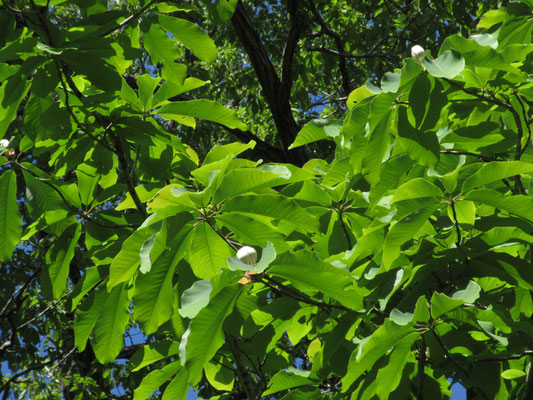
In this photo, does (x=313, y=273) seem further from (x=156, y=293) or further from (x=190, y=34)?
(x=190, y=34)

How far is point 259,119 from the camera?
6762 mm

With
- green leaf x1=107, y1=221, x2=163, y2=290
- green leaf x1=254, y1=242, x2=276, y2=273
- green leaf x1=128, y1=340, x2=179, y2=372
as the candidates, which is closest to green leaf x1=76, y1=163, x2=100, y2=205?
green leaf x1=128, y1=340, x2=179, y2=372

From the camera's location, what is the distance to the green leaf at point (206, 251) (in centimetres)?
154

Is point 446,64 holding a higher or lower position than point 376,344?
higher

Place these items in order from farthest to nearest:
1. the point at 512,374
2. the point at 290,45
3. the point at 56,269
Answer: the point at 290,45
the point at 56,269
the point at 512,374

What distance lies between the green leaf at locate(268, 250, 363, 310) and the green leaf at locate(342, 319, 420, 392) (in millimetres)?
112

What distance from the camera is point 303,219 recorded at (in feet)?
5.13

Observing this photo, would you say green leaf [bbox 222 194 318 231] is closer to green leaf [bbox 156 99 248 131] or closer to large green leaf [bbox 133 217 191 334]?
large green leaf [bbox 133 217 191 334]

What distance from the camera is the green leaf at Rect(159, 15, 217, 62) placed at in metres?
2.00

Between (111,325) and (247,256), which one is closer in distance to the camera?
(247,256)

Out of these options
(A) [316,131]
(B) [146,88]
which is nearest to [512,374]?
(A) [316,131]

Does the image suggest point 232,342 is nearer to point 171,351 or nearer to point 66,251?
point 171,351

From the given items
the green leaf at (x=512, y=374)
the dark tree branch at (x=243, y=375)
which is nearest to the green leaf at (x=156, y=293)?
the dark tree branch at (x=243, y=375)

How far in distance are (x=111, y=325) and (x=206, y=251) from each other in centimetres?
54
